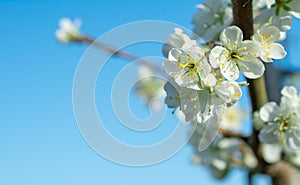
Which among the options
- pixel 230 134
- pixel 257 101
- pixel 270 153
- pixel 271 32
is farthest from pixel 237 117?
pixel 271 32

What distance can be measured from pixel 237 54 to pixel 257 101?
0.96 ft

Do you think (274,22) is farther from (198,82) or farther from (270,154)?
(270,154)

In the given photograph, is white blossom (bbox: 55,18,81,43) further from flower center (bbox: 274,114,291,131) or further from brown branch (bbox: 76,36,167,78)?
flower center (bbox: 274,114,291,131)

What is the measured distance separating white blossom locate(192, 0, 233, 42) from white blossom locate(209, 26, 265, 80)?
126mm

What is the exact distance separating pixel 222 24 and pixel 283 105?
209 millimetres

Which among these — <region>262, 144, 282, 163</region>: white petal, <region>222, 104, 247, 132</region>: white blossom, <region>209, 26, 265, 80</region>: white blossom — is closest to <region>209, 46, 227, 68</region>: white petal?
<region>209, 26, 265, 80</region>: white blossom

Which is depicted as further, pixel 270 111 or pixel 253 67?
pixel 270 111

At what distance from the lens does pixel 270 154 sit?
122 centimetres

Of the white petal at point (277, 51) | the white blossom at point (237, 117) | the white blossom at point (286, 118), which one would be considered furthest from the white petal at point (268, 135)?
the white blossom at point (237, 117)

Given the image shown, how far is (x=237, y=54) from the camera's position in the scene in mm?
780

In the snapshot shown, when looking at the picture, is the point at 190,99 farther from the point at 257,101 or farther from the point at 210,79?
the point at 257,101

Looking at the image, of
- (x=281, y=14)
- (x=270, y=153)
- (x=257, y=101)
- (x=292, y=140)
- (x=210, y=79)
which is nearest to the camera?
(x=210, y=79)


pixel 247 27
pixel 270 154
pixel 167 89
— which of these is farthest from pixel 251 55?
pixel 270 154

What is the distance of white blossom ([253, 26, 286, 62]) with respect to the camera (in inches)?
30.2
